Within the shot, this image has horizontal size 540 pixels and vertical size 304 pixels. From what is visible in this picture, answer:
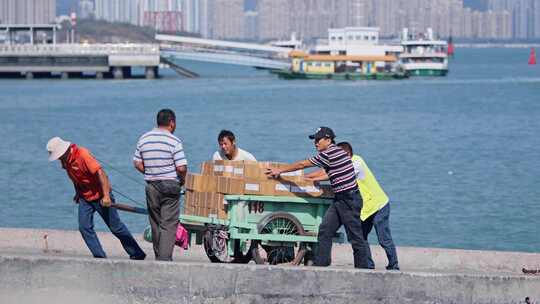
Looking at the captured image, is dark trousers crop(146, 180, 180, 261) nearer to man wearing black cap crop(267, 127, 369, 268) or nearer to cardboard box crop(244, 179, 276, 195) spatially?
cardboard box crop(244, 179, 276, 195)

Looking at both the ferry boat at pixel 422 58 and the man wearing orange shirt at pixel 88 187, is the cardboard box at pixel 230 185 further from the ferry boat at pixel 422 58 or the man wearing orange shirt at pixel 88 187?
the ferry boat at pixel 422 58

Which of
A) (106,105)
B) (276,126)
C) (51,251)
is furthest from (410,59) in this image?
(51,251)

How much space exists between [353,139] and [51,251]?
114 ft

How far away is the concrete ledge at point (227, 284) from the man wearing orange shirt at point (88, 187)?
1225mm

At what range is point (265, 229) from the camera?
410 inches

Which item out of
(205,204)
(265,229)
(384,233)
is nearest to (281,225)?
(265,229)

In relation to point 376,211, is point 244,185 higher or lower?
higher

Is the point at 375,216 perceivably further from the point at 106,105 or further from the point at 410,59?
the point at 410,59

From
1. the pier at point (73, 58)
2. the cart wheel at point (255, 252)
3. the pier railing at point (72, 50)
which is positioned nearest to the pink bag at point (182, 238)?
the cart wheel at point (255, 252)

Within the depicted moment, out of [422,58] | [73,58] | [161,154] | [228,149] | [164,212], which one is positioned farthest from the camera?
[422,58]

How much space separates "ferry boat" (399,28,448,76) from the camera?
102 metres

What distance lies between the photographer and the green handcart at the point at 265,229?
1038cm

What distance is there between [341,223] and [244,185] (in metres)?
0.83

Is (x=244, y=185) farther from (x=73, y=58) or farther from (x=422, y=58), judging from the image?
(x=422, y=58)
